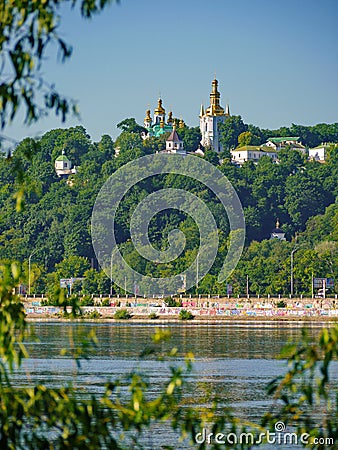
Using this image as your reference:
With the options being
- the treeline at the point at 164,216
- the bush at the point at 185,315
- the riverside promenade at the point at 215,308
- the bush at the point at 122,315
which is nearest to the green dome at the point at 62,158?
the treeline at the point at 164,216

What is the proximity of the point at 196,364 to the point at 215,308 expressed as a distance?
137ft

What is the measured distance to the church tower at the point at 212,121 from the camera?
147750 millimetres

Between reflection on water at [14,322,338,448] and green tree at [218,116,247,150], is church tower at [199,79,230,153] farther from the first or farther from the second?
reflection on water at [14,322,338,448]

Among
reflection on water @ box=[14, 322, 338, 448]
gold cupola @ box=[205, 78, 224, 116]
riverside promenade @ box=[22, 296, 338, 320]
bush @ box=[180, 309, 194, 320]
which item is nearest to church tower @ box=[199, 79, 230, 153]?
gold cupola @ box=[205, 78, 224, 116]

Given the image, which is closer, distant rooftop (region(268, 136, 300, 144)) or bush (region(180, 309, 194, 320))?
bush (region(180, 309, 194, 320))

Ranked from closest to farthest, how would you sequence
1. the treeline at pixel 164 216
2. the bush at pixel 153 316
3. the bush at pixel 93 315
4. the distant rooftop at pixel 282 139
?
the bush at pixel 93 315
the bush at pixel 153 316
the treeline at pixel 164 216
the distant rooftop at pixel 282 139

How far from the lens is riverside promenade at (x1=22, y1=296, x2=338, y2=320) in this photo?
256ft

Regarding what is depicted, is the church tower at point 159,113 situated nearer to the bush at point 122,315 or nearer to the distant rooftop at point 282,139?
the distant rooftop at point 282,139

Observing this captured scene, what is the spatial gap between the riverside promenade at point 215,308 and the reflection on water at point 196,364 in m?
14.6

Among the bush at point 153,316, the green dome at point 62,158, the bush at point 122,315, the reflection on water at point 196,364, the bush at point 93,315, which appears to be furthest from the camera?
the green dome at point 62,158

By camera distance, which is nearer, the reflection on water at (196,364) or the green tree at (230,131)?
the reflection on water at (196,364)

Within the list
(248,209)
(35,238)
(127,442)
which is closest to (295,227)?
(248,209)

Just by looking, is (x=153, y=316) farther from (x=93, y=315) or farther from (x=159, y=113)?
(x=159, y=113)

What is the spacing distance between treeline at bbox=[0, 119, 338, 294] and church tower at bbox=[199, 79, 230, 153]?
2.49 m
